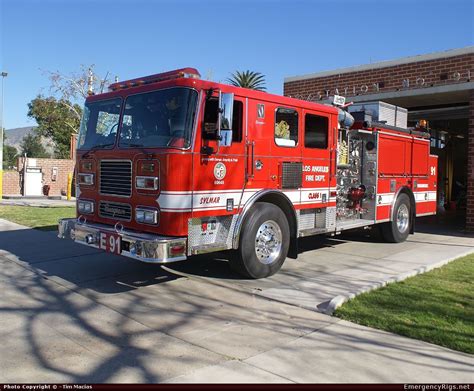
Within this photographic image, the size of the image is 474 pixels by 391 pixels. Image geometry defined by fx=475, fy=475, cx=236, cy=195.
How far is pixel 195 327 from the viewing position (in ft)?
16.0

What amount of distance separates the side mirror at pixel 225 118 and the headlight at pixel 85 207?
2303mm

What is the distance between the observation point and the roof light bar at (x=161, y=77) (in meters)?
5.80

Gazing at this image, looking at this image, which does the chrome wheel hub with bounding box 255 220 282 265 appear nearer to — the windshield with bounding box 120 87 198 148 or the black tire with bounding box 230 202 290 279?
the black tire with bounding box 230 202 290 279

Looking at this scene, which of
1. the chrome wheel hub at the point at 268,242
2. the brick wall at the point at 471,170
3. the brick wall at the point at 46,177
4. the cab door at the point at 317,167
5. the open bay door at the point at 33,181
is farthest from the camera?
the brick wall at the point at 46,177

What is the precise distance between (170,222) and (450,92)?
8775 millimetres

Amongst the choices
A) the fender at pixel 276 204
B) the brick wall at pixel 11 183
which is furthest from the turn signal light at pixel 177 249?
the brick wall at pixel 11 183

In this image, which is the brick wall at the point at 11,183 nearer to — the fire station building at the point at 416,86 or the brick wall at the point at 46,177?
the brick wall at the point at 46,177

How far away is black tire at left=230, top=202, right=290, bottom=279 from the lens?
6.37 metres

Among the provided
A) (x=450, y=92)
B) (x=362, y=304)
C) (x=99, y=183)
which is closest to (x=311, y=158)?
(x=362, y=304)

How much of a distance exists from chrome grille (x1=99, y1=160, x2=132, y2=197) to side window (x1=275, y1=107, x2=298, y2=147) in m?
2.20

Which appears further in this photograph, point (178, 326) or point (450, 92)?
point (450, 92)

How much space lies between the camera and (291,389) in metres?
3.47

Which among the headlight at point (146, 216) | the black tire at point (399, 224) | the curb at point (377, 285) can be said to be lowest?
the curb at point (377, 285)

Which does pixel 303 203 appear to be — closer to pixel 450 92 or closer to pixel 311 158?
pixel 311 158
